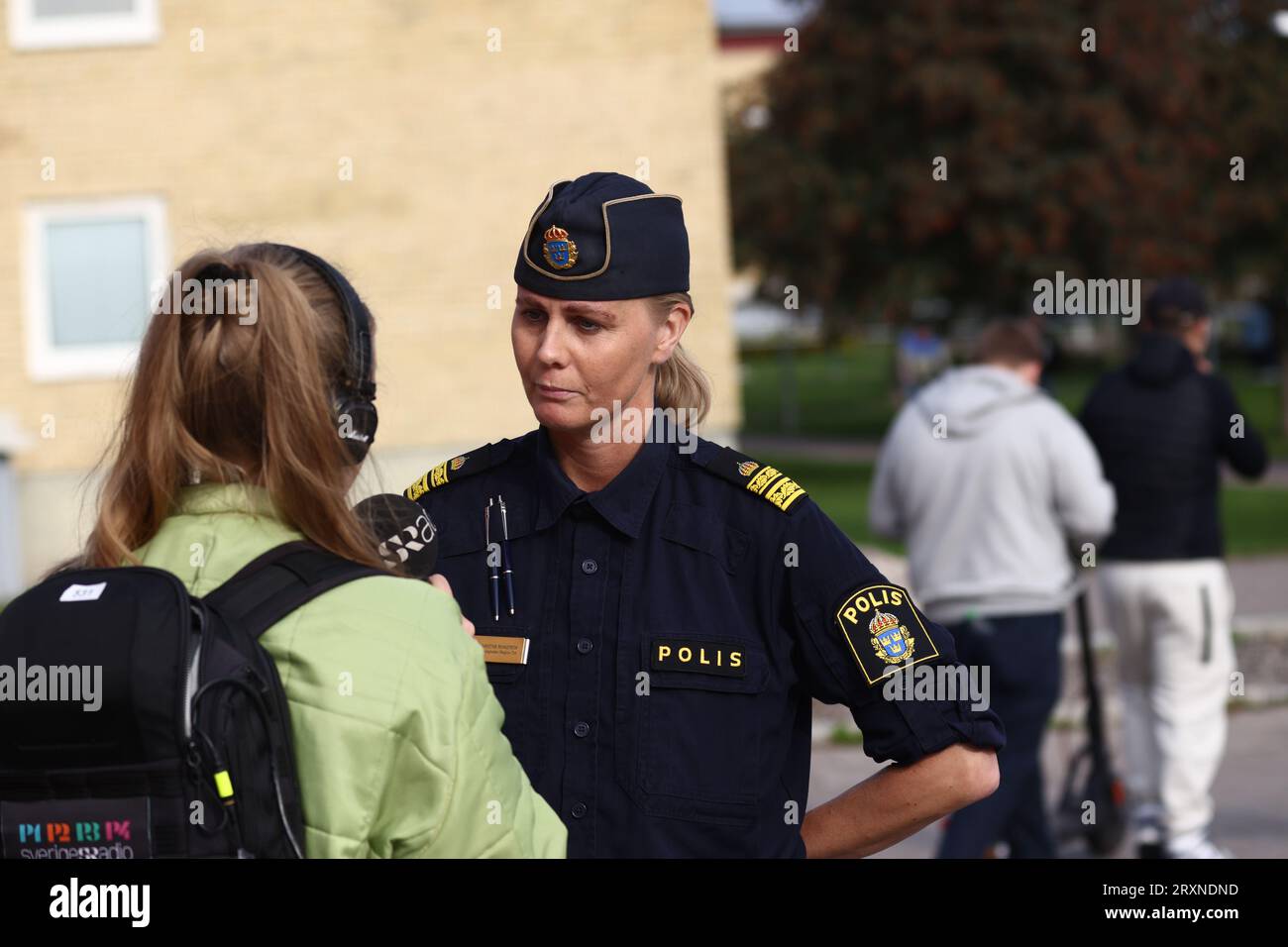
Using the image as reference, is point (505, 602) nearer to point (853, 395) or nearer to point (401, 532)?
point (401, 532)

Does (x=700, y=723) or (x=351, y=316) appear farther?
(x=700, y=723)

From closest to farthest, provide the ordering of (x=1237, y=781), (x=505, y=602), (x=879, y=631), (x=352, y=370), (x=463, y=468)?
(x=352, y=370), (x=879, y=631), (x=505, y=602), (x=463, y=468), (x=1237, y=781)

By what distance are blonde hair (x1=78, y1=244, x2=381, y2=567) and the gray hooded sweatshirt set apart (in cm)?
424

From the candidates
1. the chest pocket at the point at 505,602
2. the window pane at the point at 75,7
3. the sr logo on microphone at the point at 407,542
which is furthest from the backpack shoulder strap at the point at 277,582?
the window pane at the point at 75,7

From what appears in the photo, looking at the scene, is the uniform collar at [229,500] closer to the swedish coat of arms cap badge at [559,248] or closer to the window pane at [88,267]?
the swedish coat of arms cap badge at [559,248]

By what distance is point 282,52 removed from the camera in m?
15.4

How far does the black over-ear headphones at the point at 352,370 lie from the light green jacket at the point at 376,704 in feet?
0.52

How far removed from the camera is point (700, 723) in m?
2.62

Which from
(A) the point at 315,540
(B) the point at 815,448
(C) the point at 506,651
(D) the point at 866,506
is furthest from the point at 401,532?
(B) the point at 815,448

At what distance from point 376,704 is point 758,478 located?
0.95m

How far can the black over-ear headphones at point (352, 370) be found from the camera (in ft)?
7.25

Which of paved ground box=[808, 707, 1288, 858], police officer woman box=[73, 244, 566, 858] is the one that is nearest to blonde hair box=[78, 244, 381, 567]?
police officer woman box=[73, 244, 566, 858]
